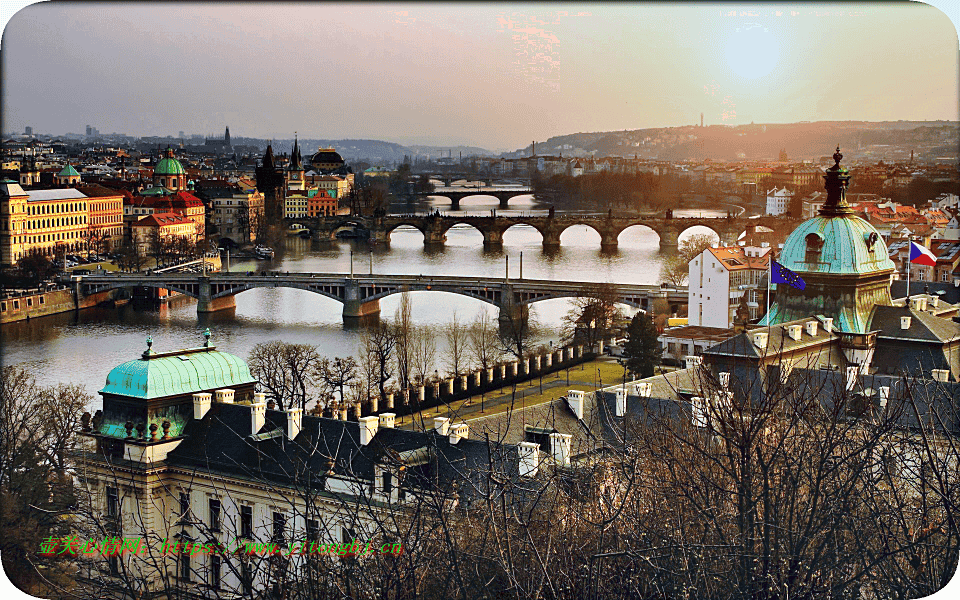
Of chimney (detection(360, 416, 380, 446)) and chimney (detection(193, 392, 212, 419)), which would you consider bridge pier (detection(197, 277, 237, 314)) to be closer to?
chimney (detection(193, 392, 212, 419))

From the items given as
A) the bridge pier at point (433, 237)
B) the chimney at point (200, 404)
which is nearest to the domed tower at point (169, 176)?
the bridge pier at point (433, 237)

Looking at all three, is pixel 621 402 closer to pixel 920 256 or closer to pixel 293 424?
pixel 293 424

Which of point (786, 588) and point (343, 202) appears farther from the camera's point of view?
point (343, 202)

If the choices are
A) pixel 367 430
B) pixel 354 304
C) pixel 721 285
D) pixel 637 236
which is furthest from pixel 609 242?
pixel 367 430

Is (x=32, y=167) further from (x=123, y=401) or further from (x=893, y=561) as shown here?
(x=893, y=561)

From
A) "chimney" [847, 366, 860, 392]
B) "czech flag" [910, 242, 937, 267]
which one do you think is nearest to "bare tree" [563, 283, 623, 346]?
"czech flag" [910, 242, 937, 267]

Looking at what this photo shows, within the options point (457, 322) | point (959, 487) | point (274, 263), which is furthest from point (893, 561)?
point (274, 263)
